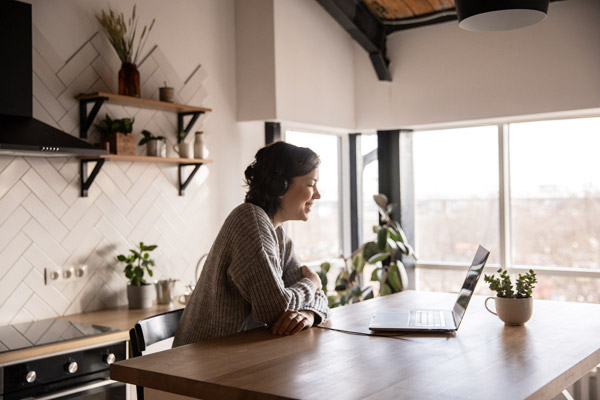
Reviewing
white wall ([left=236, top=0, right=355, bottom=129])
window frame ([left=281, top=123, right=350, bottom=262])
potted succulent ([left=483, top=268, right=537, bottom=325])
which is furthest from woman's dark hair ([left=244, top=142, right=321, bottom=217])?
window frame ([left=281, top=123, right=350, bottom=262])

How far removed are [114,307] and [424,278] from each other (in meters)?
2.34

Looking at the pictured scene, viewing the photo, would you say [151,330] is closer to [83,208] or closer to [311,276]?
[311,276]

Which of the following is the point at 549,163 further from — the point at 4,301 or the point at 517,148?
the point at 4,301

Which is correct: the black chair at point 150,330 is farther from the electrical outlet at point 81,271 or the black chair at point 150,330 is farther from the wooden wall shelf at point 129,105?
the wooden wall shelf at point 129,105

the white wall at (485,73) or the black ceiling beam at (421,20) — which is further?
the black ceiling beam at (421,20)

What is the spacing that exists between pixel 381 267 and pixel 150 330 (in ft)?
9.22

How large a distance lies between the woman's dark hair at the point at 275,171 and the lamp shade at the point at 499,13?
763 millimetres

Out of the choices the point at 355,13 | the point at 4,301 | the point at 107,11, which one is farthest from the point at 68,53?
the point at 355,13

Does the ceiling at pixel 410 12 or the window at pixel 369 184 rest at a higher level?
the ceiling at pixel 410 12

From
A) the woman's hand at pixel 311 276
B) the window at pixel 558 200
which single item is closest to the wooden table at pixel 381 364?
the woman's hand at pixel 311 276

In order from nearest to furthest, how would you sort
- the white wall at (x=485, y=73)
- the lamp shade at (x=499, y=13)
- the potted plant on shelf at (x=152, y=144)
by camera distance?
the lamp shade at (x=499, y=13)
the potted plant on shelf at (x=152, y=144)
the white wall at (x=485, y=73)

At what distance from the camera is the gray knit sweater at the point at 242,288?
1.96 m

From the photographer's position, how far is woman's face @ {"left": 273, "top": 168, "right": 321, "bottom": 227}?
2.29m

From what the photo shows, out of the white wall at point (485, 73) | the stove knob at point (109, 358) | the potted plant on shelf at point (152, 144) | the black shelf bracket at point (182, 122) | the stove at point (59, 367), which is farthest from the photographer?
the white wall at point (485, 73)
